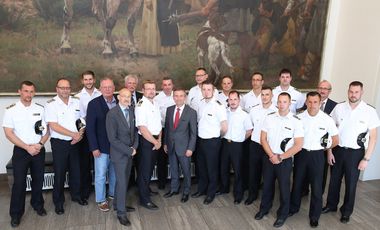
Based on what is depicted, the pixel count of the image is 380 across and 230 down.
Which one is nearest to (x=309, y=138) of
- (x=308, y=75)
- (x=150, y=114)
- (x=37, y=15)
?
(x=150, y=114)

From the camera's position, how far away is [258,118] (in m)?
3.80

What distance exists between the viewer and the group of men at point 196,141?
130 inches

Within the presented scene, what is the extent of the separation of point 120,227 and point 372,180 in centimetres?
395

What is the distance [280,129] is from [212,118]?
35.0 inches

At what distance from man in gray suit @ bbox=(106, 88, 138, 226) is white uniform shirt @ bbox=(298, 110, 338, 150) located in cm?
187

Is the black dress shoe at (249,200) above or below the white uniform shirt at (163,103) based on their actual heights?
below

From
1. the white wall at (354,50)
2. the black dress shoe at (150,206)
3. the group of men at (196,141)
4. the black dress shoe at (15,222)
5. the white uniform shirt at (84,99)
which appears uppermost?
the white wall at (354,50)

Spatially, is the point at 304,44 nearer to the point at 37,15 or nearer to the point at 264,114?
the point at 264,114

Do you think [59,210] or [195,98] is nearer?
[59,210]

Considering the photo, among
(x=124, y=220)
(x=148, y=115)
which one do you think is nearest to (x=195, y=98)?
(x=148, y=115)

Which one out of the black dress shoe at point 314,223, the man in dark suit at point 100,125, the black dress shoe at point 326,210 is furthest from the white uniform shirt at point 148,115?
the black dress shoe at point 326,210

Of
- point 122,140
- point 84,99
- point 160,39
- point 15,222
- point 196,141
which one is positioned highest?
point 160,39

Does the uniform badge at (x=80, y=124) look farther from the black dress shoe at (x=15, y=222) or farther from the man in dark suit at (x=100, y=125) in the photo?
the black dress shoe at (x=15, y=222)

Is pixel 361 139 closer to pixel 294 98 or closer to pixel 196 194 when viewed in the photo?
pixel 294 98
